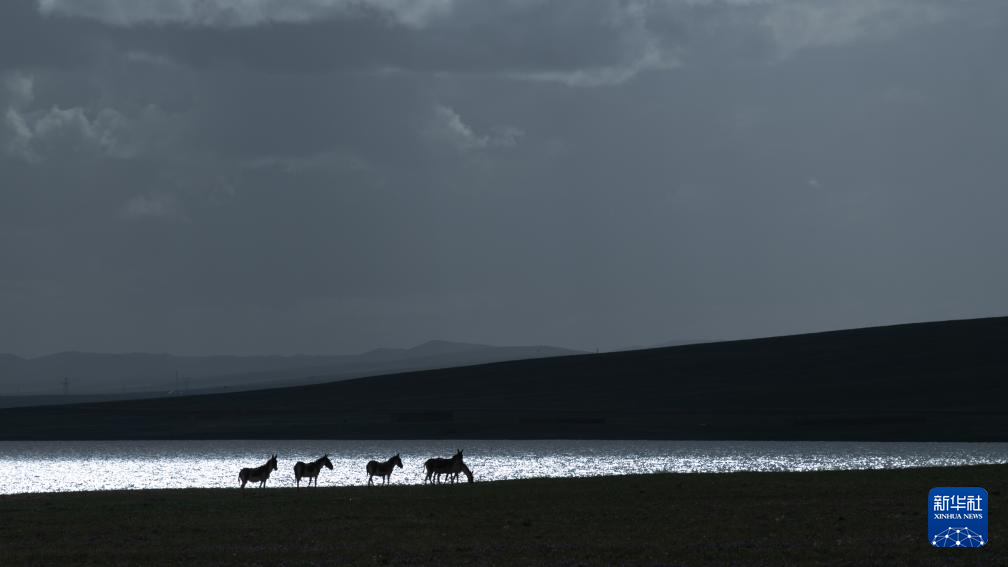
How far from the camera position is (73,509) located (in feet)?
115

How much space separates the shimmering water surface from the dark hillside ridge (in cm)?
599

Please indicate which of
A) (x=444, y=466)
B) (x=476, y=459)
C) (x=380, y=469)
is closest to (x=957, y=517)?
(x=444, y=466)

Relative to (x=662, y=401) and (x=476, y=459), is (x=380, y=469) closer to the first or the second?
(x=476, y=459)

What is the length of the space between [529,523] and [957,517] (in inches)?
363

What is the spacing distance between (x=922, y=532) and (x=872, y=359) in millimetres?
123516

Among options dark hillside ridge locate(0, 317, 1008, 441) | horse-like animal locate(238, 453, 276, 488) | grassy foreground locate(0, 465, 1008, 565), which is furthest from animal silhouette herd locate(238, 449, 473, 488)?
dark hillside ridge locate(0, 317, 1008, 441)

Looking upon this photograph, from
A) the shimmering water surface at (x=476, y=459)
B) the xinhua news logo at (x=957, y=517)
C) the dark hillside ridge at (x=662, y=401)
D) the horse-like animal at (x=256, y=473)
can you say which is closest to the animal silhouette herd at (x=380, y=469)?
the horse-like animal at (x=256, y=473)

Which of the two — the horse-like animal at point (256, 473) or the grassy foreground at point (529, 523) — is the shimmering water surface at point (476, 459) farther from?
the grassy foreground at point (529, 523)

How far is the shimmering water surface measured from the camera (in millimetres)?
63906

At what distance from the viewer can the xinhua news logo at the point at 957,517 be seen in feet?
79.5

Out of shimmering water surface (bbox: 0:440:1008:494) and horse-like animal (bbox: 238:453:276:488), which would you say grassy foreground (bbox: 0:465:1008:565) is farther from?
shimmering water surface (bbox: 0:440:1008:494)

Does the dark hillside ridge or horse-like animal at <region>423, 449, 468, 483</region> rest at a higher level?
the dark hillside ridge

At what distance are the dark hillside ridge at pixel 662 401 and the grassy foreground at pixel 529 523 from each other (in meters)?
70.8

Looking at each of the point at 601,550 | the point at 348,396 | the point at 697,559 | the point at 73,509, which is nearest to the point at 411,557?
the point at 601,550
